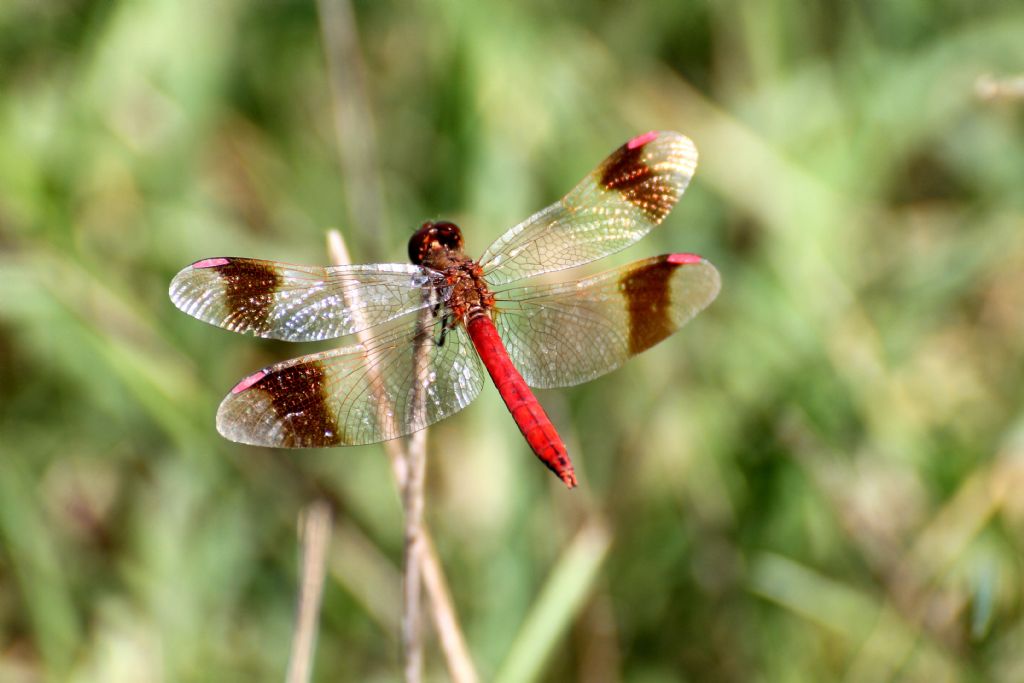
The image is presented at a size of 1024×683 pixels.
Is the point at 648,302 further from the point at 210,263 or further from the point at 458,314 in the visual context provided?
the point at 210,263

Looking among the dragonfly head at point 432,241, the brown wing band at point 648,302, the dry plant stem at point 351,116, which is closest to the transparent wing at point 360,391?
the dragonfly head at point 432,241

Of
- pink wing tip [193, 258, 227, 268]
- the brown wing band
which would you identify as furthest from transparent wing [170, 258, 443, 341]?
the brown wing band

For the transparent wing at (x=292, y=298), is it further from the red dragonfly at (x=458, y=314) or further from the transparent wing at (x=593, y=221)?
the transparent wing at (x=593, y=221)

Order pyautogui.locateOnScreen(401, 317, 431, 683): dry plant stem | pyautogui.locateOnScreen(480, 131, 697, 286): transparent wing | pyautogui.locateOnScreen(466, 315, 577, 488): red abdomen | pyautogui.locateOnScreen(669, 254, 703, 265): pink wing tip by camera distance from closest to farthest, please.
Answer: pyautogui.locateOnScreen(401, 317, 431, 683): dry plant stem → pyautogui.locateOnScreen(466, 315, 577, 488): red abdomen → pyautogui.locateOnScreen(669, 254, 703, 265): pink wing tip → pyautogui.locateOnScreen(480, 131, 697, 286): transparent wing

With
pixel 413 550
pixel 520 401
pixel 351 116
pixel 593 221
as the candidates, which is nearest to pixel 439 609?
pixel 413 550

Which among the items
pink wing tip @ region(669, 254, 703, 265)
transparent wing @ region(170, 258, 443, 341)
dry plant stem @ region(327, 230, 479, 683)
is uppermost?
transparent wing @ region(170, 258, 443, 341)

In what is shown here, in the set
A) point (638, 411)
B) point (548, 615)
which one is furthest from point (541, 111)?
point (548, 615)

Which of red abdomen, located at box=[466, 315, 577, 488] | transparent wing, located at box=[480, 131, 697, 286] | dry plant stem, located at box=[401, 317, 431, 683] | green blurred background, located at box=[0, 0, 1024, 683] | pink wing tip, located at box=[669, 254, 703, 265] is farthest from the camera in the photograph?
green blurred background, located at box=[0, 0, 1024, 683]

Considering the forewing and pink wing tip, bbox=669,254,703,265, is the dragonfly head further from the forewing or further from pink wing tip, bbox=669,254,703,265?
pink wing tip, bbox=669,254,703,265
